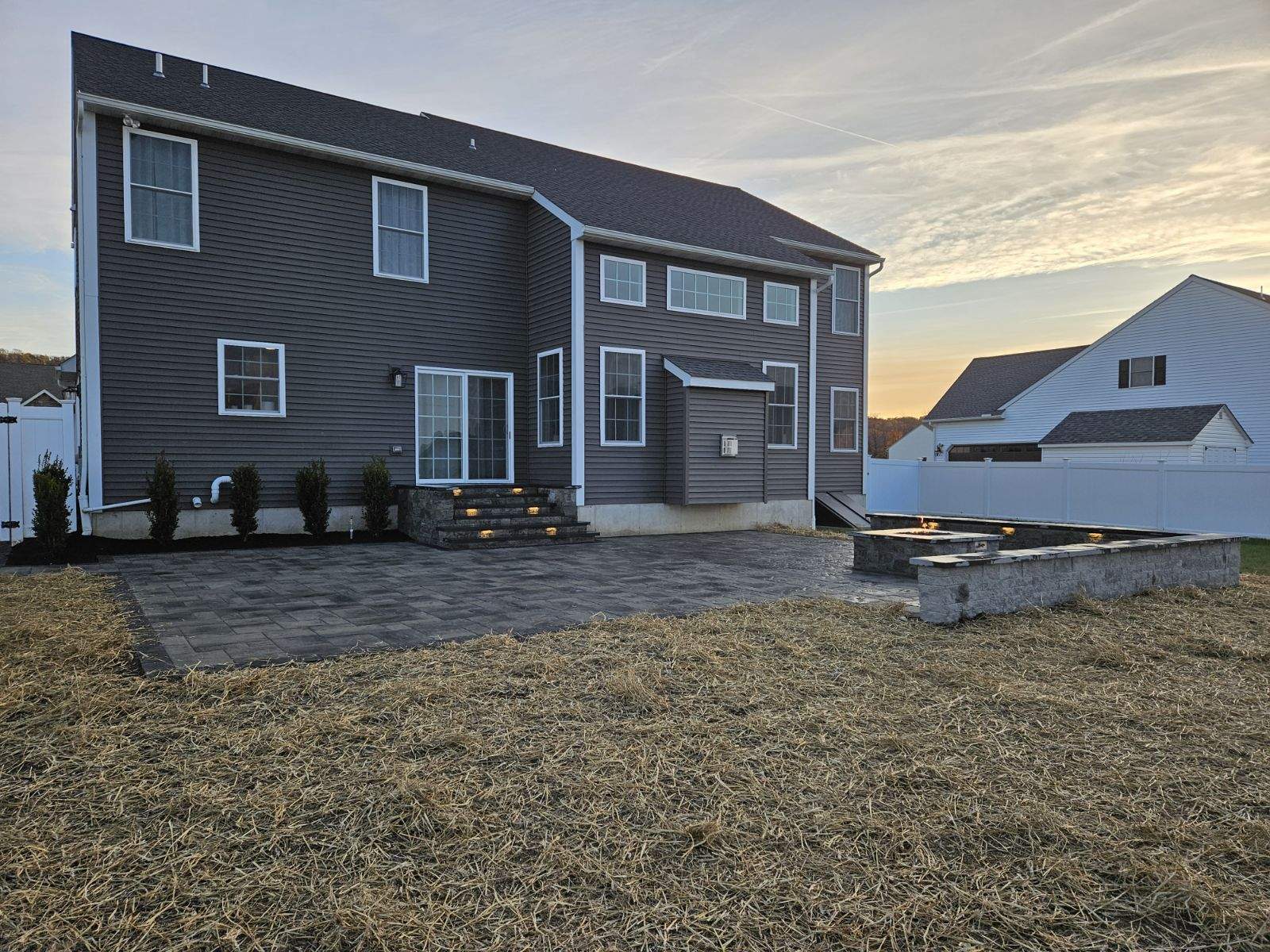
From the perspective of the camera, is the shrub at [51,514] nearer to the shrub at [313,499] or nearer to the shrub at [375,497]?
the shrub at [313,499]

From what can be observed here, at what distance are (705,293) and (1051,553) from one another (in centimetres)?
882

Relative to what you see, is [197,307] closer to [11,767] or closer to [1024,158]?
[11,767]

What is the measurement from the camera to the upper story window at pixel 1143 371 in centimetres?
2247

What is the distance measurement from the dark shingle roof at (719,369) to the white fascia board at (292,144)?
13.4 feet

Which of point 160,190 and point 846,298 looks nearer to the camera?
point 160,190

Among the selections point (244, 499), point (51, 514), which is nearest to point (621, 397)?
point (244, 499)

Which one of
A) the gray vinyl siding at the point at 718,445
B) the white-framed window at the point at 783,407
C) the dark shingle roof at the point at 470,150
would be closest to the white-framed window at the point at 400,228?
the dark shingle roof at the point at 470,150

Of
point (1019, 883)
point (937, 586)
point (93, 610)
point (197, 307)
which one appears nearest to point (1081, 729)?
point (1019, 883)

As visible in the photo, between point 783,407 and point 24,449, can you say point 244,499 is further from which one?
point 783,407

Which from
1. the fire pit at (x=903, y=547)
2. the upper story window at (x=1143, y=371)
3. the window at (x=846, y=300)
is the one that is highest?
the window at (x=846, y=300)

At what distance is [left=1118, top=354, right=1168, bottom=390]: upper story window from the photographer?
2247cm

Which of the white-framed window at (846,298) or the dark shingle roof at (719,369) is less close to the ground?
the white-framed window at (846,298)

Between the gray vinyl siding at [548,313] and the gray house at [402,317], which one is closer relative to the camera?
the gray house at [402,317]

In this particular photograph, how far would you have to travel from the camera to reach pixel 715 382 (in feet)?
41.1
